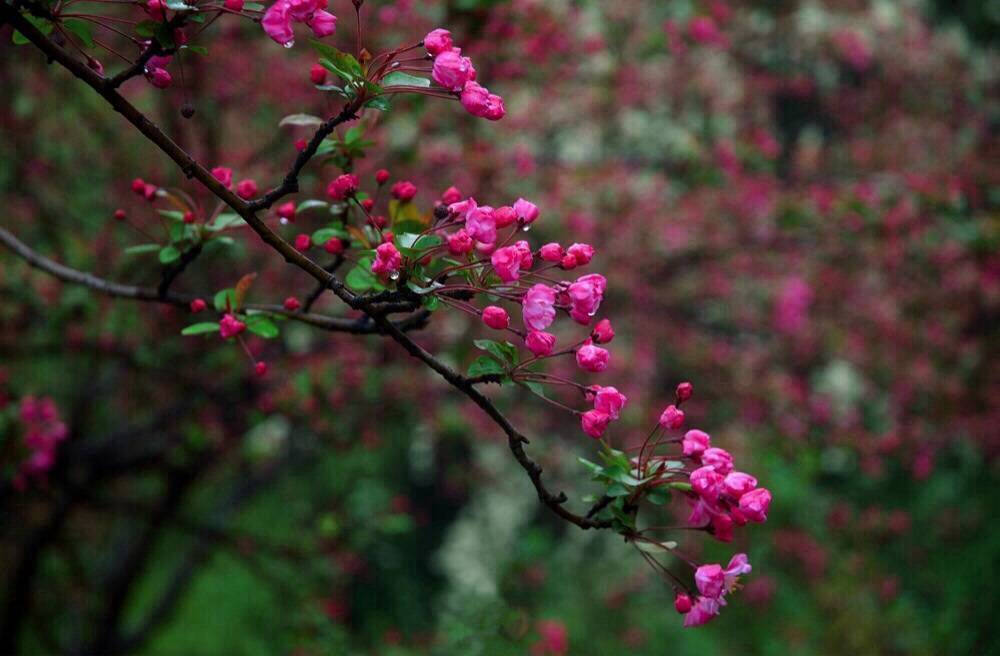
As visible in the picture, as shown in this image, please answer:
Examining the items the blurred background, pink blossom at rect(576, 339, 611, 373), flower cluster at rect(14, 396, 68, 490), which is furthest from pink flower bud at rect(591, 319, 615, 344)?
flower cluster at rect(14, 396, 68, 490)

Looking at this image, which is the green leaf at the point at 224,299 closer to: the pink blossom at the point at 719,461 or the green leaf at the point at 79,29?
the green leaf at the point at 79,29

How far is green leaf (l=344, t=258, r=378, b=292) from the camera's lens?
1.16 metres

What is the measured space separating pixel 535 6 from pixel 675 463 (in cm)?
220

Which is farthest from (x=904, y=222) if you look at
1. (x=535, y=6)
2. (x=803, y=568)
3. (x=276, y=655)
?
(x=276, y=655)

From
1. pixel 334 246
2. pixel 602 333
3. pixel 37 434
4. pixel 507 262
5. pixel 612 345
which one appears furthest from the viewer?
pixel 612 345

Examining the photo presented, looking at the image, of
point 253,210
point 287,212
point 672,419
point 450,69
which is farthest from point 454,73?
point 672,419

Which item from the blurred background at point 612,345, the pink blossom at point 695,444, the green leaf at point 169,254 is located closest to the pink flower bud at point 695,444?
the pink blossom at point 695,444

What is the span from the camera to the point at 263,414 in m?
2.36

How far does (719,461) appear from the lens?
3.47ft

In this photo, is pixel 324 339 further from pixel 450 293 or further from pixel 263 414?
pixel 450 293

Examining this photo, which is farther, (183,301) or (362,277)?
(183,301)

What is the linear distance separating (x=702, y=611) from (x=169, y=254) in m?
0.93

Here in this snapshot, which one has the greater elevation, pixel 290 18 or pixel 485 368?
pixel 290 18

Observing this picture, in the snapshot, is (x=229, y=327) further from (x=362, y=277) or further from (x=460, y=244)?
(x=460, y=244)
